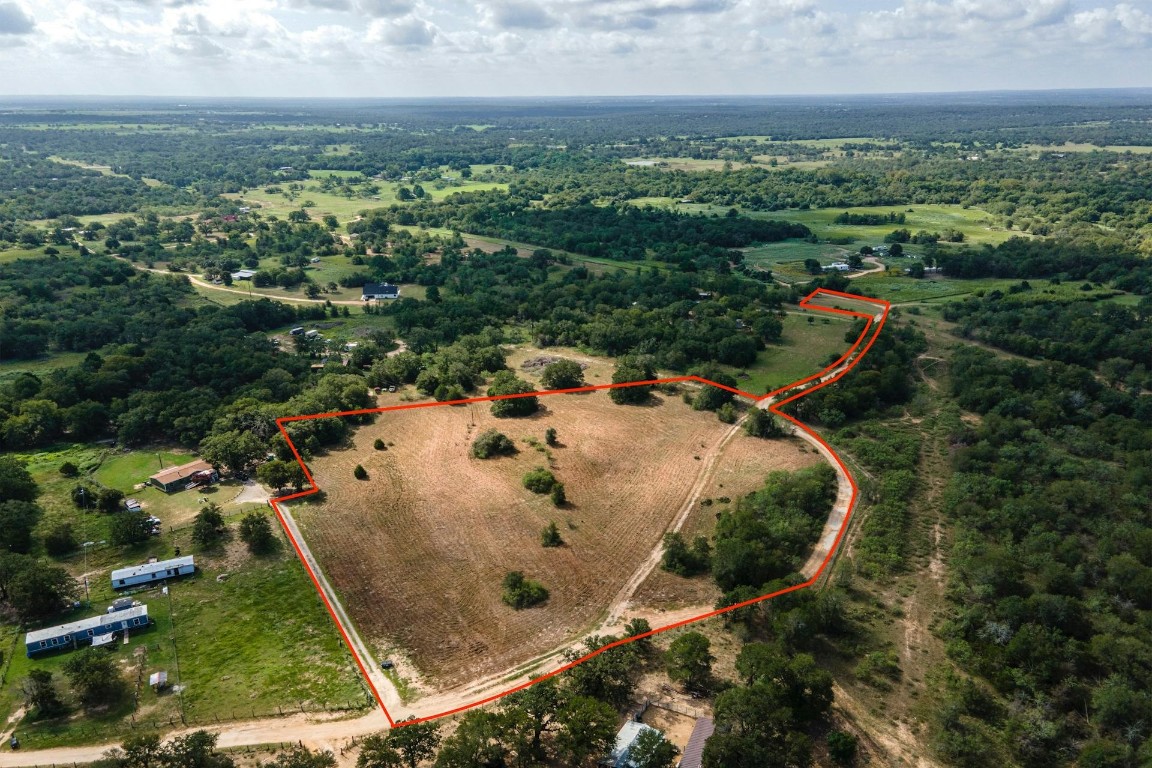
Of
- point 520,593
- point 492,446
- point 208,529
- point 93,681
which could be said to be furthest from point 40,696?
point 492,446

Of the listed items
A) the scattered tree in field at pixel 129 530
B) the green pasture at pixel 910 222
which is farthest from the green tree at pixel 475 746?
the green pasture at pixel 910 222

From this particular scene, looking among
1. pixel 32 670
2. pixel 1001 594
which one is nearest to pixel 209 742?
pixel 32 670

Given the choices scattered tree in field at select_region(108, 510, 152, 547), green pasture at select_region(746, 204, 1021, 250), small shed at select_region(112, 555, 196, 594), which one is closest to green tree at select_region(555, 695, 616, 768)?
small shed at select_region(112, 555, 196, 594)

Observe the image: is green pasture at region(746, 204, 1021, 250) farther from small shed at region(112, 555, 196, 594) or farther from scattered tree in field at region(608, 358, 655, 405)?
small shed at region(112, 555, 196, 594)

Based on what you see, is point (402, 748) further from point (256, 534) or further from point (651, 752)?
point (256, 534)

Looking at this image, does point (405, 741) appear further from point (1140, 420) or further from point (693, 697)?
point (1140, 420)

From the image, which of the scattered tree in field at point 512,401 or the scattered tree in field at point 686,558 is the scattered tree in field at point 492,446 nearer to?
the scattered tree in field at point 512,401
